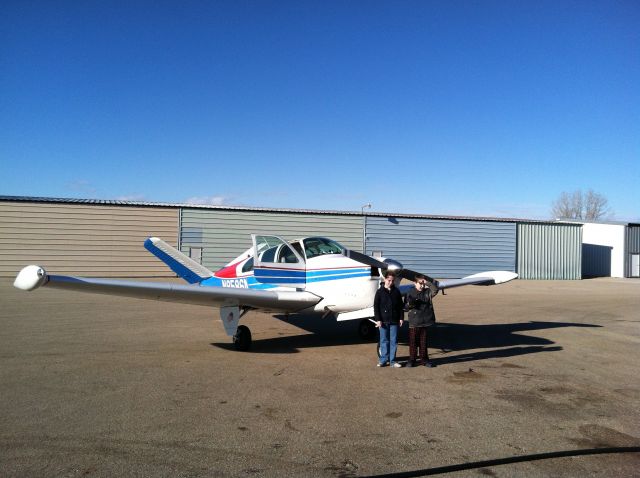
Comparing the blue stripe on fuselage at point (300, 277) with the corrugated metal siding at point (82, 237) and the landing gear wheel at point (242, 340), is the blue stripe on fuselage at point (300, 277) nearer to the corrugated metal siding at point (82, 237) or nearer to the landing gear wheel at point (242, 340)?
the landing gear wheel at point (242, 340)

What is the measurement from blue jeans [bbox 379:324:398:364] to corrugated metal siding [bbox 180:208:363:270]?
22.5m

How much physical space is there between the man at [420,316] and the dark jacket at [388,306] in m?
0.19

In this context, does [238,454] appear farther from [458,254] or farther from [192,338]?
[458,254]

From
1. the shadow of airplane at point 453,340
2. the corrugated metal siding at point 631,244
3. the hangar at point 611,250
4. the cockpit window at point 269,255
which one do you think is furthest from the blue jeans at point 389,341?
the corrugated metal siding at point 631,244

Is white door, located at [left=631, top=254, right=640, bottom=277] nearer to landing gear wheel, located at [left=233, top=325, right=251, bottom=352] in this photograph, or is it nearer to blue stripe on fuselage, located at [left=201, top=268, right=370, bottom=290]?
blue stripe on fuselage, located at [left=201, top=268, right=370, bottom=290]

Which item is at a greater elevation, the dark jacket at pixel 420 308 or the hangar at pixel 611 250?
the hangar at pixel 611 250

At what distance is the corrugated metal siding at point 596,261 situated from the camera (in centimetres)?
4175

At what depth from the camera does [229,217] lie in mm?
30797

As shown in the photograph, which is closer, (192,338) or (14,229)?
(192,338)

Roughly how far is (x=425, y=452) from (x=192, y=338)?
7.63m

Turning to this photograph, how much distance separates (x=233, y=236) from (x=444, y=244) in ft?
48.2

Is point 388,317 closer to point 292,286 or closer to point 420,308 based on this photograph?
point 420,308

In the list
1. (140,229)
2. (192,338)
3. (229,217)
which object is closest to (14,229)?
(140,229)

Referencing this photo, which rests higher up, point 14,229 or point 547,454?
point 14,229
